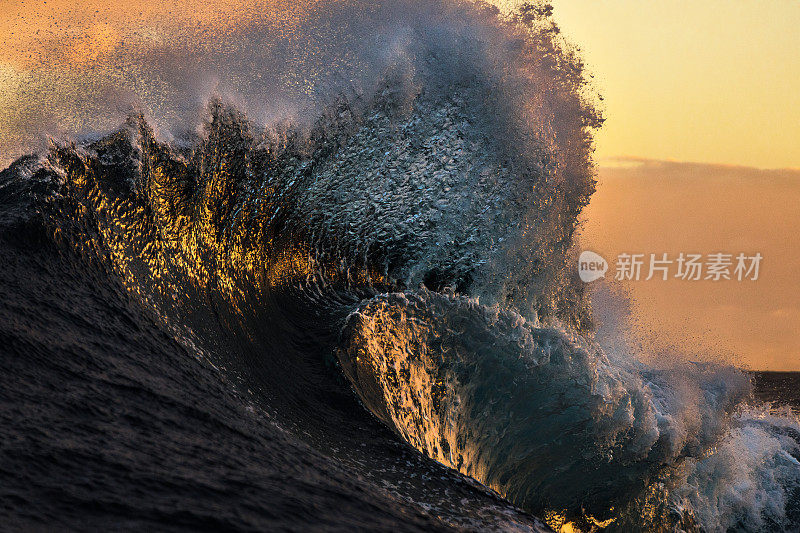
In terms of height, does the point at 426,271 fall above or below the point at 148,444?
above

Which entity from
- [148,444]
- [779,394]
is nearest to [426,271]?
[148,444]

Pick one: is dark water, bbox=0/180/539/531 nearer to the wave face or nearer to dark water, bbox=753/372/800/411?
the wave face

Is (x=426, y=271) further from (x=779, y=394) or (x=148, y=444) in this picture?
(x=779, y=394)

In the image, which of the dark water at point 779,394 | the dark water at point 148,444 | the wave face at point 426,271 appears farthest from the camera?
the dark water at point 779,394

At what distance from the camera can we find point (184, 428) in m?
1.85

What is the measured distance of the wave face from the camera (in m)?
3.10

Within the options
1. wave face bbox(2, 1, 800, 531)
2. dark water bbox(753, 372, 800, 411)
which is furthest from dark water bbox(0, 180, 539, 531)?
dark water bbox(753, 372, 800, 411)

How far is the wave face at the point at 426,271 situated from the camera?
→ 122 inches

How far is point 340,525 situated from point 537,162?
6.12m

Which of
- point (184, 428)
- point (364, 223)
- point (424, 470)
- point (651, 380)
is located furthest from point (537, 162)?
point (184, 428)

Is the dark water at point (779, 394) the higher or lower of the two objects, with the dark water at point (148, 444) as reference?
higher

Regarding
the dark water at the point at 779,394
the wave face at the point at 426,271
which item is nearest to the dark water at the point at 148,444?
the wave face at the point at 426,271

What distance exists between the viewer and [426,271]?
721 cm

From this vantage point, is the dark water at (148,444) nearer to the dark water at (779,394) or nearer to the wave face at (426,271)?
the wave face at (426,271)
